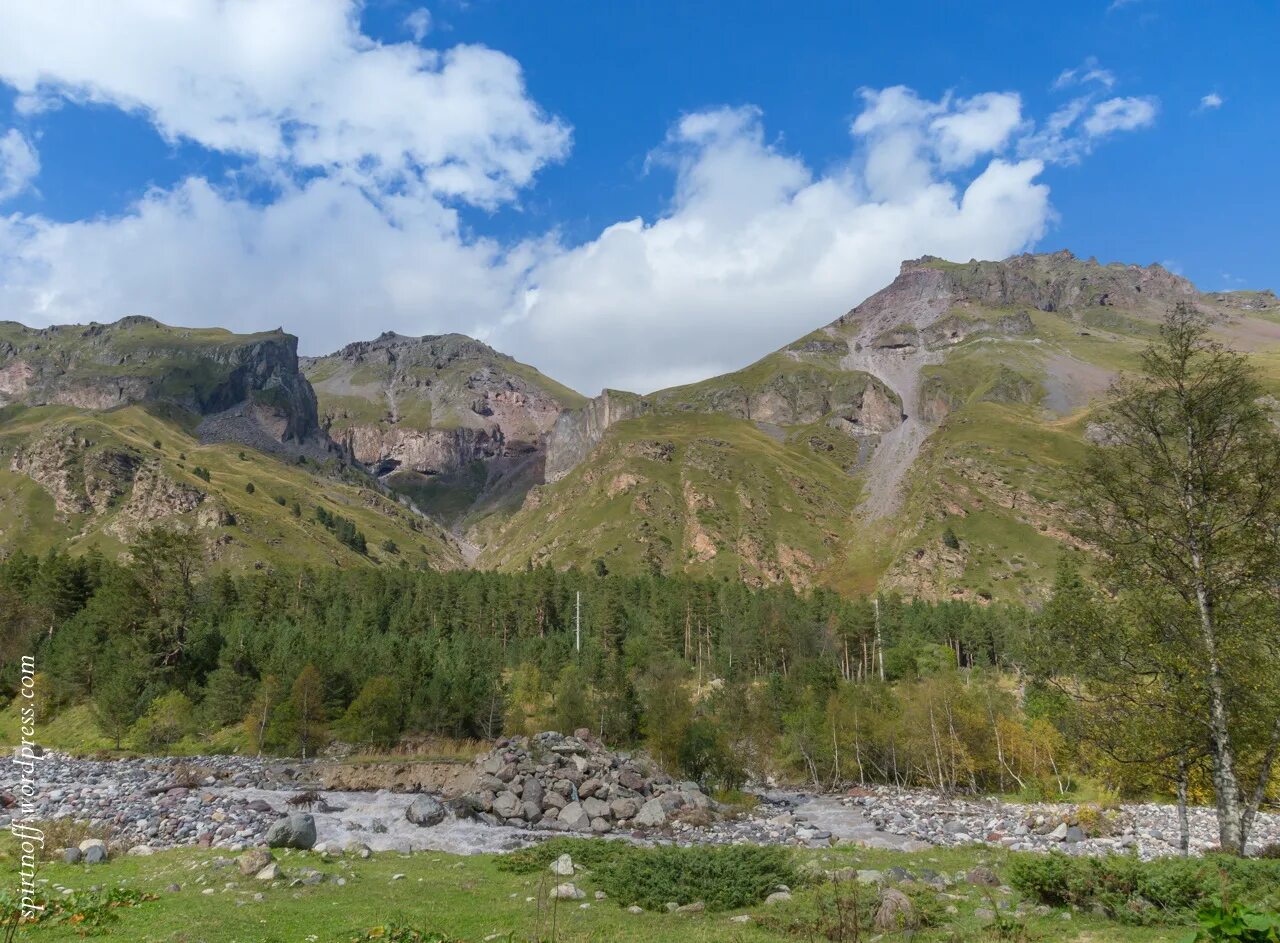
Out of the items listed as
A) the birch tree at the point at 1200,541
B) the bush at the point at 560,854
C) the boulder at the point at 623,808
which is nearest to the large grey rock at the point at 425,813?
the boulder at the point at 623,808

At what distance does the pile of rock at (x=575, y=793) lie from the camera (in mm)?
46812

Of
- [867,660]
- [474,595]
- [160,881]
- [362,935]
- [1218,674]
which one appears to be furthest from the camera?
[474,595]

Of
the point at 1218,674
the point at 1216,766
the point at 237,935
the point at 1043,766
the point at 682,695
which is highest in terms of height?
the point at 1218,674

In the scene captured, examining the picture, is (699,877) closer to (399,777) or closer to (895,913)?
(895,913)

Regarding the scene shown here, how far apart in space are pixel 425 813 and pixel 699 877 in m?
26.9

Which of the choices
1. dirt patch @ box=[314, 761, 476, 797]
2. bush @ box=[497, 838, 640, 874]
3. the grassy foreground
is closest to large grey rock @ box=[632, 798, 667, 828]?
dirt patch @ box=[314, 761, 476, 797]

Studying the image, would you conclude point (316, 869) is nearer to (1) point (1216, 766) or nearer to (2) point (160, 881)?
(2) point (160, 881)

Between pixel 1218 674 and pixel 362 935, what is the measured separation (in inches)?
999

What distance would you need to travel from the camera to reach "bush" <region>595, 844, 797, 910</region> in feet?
72.1

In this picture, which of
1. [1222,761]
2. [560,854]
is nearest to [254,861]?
[560,854]

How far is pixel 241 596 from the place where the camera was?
143 m

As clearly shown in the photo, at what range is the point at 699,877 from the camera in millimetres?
23000

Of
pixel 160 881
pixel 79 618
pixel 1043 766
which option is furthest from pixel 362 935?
pixel 79 618

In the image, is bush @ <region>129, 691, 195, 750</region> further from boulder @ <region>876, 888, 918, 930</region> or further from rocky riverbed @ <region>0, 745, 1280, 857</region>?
boulder @ <region>876, 888, 918, 930</region>
